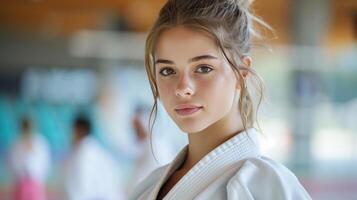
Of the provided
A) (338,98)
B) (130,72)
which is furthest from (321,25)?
(130,72)

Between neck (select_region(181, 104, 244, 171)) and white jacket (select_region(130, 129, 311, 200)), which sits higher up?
neck (select_region(181, 104, 244, 171))

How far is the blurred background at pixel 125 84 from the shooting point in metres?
7.09

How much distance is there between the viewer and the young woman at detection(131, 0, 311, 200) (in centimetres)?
110

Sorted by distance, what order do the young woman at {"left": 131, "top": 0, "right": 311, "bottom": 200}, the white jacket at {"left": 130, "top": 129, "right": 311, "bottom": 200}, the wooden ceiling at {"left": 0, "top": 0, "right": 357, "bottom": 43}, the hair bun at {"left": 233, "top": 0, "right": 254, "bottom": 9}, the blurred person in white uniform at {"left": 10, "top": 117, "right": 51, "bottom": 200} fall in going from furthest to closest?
the wooden ceiling at {"left": 0, "top": 0, "right": 357, "bottom": 43} → the blurred person in white uniform at {"left": 10, "top": 117, "right": 51, "bottom": 200} → the hair bun at {"left": 233, "top": 0, "right": 254, "bottom": 9} → the young woman at {"left": 131, "top": 0, "right": 311, "bottom": 200} → the white jacket at {"left": 130, "top": 129, "right": 311, "bottom": 200}

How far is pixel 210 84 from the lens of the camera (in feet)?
3.61

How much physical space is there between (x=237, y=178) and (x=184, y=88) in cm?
18

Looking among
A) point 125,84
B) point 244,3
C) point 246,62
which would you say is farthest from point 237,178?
point 125,84

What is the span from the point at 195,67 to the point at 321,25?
24.9 ft

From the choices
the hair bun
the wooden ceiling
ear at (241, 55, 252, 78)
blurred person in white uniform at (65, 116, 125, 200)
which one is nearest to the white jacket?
ear at (241, 55, 252, 78)

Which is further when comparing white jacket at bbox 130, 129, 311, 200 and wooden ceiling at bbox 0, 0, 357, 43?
wooden ceiling at bbox 0, 0, 357, 43

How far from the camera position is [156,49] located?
3.83 ft

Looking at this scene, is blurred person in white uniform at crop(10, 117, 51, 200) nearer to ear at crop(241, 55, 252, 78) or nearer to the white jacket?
the white jacket

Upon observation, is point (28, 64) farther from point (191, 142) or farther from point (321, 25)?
point (191, 142)

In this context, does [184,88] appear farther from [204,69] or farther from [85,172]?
[85,172]
